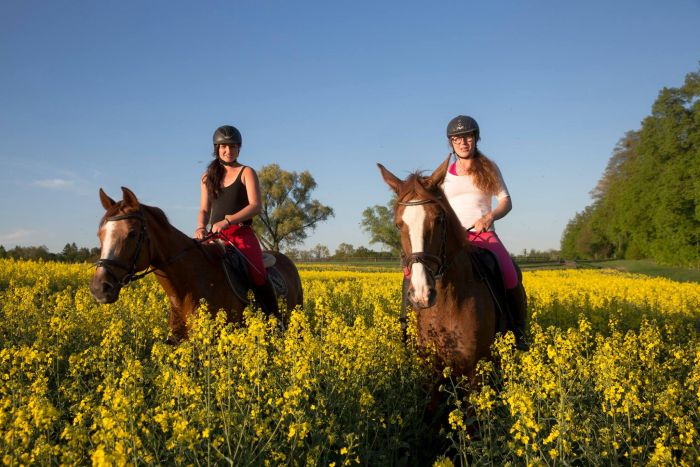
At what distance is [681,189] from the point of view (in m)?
33.6

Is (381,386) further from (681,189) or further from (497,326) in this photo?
(681,189)

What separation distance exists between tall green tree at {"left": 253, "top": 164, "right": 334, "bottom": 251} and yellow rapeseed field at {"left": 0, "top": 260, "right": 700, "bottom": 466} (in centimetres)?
5195

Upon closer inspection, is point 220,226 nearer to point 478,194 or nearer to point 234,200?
point 234,200

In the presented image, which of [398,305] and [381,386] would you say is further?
[398,305]

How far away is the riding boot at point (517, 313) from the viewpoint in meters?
5.08

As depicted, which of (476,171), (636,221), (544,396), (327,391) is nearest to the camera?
(544,396)

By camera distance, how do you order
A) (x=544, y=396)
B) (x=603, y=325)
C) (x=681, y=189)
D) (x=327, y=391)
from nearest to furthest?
(x=544, y=396) < (x=327, y=391) < (x=603, y=325) < (x=681, y=189)

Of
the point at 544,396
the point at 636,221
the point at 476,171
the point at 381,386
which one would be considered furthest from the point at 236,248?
the point at 636,221

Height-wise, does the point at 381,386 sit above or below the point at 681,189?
below

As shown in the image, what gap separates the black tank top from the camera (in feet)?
18.4

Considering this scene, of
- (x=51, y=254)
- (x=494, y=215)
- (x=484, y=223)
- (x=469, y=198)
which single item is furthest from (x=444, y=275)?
(x=51, y=254)

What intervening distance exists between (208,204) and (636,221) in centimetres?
4614

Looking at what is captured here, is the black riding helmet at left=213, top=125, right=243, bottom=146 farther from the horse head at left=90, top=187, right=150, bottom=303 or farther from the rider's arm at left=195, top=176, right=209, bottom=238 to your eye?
the horse head at left=90, top=187, right=150, bottom=303

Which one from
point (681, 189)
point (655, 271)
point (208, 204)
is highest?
point (681, 189)
